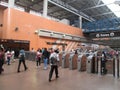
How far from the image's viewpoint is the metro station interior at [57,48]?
6.18 meters

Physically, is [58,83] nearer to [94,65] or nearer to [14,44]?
[94,65]

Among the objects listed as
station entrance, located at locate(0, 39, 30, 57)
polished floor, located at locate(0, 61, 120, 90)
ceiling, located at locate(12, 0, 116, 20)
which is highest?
ceiling, located at locate(12, 0, 116, 20)

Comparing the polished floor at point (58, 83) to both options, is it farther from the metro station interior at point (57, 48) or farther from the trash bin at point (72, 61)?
the trash bin at point (72, 61)

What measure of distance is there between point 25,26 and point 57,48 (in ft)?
16.0

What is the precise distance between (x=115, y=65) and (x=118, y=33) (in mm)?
17192

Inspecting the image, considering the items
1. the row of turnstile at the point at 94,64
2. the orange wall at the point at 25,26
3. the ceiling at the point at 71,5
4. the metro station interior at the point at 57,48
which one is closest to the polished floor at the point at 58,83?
the metro station interior at the point at 57,48

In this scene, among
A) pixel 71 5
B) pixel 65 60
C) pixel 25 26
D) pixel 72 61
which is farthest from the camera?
pixel 71 5

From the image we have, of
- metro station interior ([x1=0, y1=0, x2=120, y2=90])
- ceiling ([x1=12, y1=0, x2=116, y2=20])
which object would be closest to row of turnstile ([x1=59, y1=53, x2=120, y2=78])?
metro station interior ([x1=0, y1=0, x2=120, y2=90])

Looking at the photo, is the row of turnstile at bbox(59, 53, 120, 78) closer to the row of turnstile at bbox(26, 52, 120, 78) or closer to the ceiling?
the row of turnstile at bbox(26, 52, 120, 78)

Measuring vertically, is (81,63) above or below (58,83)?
above

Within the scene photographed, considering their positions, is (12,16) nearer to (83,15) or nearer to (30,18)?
(30,18)

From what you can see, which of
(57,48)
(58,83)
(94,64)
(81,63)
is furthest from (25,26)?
(58,83)

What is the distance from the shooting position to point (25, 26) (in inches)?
644

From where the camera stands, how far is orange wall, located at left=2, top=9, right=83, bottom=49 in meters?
15.0
